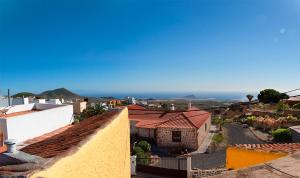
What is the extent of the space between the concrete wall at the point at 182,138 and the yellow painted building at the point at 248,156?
14155 millimetres

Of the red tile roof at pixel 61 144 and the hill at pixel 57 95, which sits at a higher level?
the hill at pixel 57 95

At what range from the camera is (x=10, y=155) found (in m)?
2.34

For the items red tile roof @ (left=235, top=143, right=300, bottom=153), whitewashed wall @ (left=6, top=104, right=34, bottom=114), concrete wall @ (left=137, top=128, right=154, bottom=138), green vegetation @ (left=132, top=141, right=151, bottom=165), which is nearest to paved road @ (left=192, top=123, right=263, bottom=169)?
green vegetation @ (left=132, top=141, right=151, bottom=165)

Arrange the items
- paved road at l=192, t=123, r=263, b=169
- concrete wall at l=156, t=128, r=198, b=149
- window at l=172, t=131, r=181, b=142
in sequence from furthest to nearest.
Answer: window at l=172, t=131, r=181, b=142, concrete wall at l=156, t=128, r=198, b=149, paved road at l=192, t=123, r=263, b=169

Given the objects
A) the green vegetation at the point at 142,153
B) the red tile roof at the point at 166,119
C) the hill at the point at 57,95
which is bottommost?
the green vegetation at the point at 142,153

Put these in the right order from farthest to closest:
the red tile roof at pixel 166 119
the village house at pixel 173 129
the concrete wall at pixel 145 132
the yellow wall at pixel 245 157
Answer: the concrete wall at pixel 145 132 → the red tile roof at pixel 166 119 → the village house at pixel 173 129 → the yellow wall at pixel 245 157

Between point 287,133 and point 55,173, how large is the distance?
76.4 ft

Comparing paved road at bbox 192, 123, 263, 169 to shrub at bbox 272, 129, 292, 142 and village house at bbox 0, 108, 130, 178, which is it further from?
village house at bbox 0, 108, 130, 178

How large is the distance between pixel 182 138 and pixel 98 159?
2250 cm

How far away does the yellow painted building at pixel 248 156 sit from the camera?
8352 mm

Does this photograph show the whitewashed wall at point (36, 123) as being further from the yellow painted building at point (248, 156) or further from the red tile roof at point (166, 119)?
the yellow painted building at point (248, 156)

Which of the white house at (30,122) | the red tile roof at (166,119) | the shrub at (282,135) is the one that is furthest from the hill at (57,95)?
the shrub at (282,135)

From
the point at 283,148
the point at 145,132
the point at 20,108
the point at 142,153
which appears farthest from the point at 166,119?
the point at 283,148

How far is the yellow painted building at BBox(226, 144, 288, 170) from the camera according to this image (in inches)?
329
